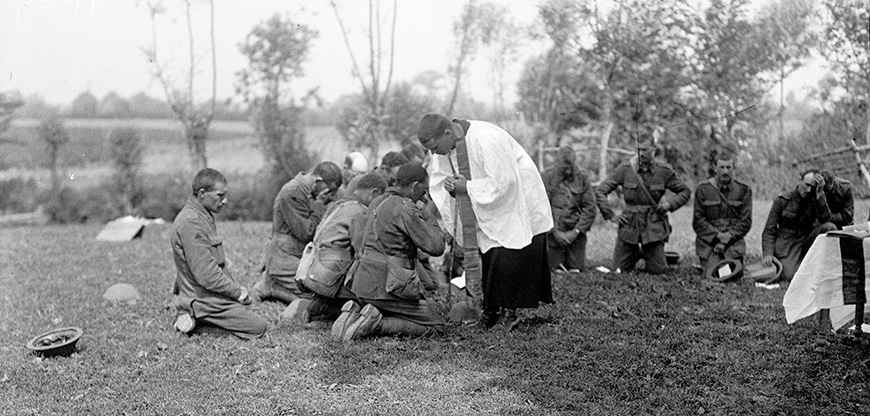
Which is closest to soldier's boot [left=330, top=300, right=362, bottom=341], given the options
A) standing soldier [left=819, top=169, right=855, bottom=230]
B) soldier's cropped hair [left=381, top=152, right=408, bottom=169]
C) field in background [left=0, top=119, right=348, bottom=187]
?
soldier's cropped hair [left=381, top=152, right=408, bottom=169]

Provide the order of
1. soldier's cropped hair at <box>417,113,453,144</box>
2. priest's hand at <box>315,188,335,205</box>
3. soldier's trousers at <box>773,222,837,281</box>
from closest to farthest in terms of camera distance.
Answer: soldier's cropped hair at <box>417,113,453,144</box>
priest's hand at <box>315,188,335,205</box>
soldier's trousers at <box>773,222,837,281</box>

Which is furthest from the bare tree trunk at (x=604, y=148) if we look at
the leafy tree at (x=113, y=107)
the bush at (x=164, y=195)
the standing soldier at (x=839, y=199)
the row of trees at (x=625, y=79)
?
the leafy tree at (x=113, y=107)

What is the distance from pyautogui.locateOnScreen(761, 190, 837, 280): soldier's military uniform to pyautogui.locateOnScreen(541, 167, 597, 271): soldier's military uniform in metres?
2.07

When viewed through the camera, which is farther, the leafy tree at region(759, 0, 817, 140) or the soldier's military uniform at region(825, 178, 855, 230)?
the leafy tree at region(759, 0, 817, 140)

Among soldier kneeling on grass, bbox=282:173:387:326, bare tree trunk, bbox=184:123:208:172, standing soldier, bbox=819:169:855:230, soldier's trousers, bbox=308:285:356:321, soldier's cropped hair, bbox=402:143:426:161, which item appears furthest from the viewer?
bare tree trunk, bbox=184:123:208:172

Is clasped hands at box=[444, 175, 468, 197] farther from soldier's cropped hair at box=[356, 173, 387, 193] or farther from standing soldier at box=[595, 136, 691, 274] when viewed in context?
standing soldier at box=[595, 136, 691, 274]

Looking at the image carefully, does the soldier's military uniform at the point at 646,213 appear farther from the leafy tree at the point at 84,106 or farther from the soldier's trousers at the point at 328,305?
the leafy tree at the point at 84,106

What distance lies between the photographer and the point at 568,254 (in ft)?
33.8

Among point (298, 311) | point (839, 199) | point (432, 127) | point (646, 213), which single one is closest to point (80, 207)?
point (298, 311)

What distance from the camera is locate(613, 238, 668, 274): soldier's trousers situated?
10.0 m

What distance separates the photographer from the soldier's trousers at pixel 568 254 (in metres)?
10.2

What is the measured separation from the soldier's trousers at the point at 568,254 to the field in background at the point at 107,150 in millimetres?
9954

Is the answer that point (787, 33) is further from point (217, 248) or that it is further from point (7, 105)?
point (7, 105)

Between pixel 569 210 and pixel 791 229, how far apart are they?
2535 millimetres
